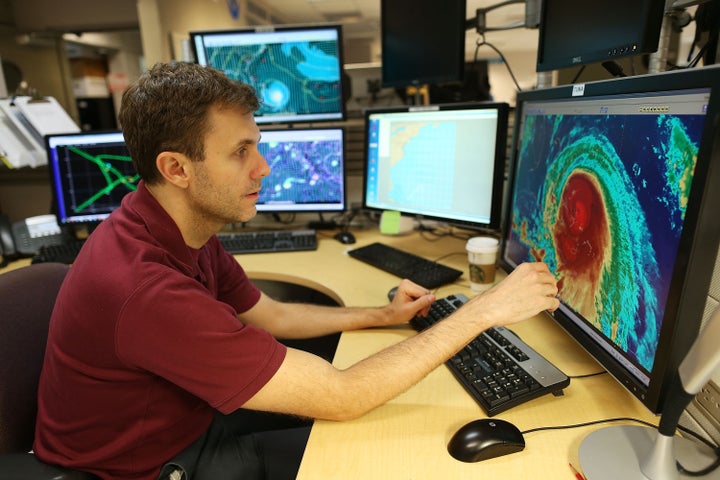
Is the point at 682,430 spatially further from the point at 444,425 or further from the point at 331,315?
the point at 331,315

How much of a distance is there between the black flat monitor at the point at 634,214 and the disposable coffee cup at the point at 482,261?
0.62 ft

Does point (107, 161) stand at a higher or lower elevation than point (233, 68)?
lower

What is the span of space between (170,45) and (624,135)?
2.84 metres

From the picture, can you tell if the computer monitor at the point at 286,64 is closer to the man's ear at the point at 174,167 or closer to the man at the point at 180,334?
the man at the point at 180,334

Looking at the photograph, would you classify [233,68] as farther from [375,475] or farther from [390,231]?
[375,475]

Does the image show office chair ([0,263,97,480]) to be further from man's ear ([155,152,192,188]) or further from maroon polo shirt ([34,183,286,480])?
man's ear ([155,152,192,188])

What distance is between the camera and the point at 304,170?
5.90ft

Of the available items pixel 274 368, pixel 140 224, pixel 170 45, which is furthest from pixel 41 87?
pixel 274 368

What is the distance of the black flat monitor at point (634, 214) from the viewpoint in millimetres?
570

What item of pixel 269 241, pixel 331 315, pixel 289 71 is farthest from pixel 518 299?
pixel 289 71

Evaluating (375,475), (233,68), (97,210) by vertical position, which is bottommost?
(375,475)

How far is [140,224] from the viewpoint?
0.83 metres

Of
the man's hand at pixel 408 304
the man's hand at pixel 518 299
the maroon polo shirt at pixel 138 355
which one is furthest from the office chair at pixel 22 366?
the man's hand at pixel 518 299

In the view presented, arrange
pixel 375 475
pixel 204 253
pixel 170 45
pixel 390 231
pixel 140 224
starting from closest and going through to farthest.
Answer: pixel 375 475
pixel 140 224
pixel 204 253
pixel 390 231
pixel 170 45
